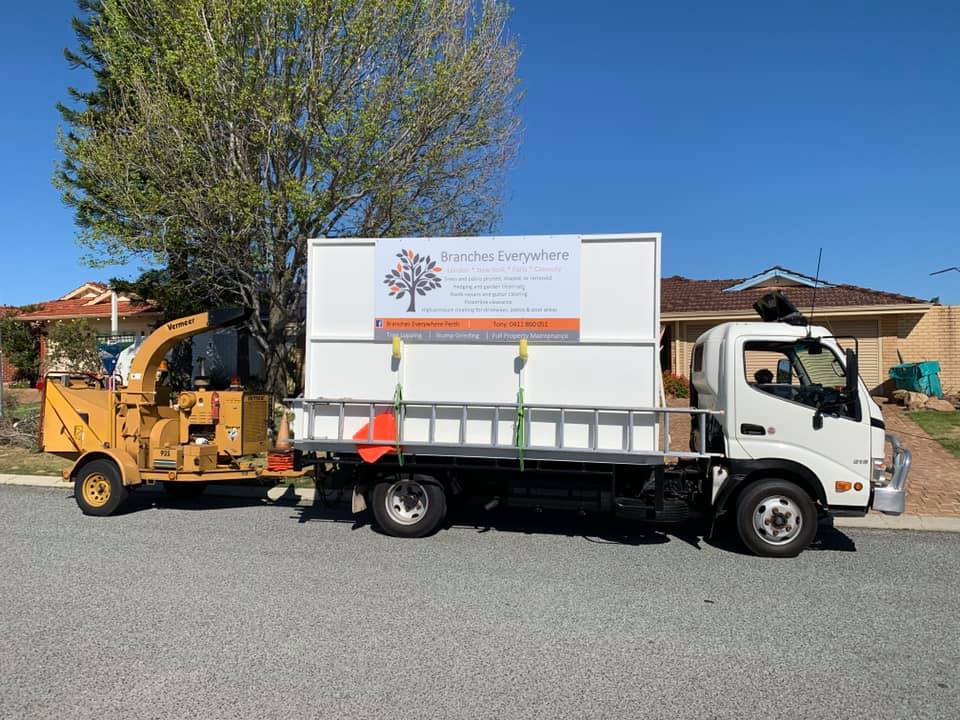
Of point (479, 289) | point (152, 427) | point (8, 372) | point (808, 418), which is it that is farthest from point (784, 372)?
point (8, 372)

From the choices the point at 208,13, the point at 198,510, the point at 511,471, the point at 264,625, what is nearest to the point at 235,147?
the point at 208,13

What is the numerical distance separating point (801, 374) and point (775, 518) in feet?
4.67

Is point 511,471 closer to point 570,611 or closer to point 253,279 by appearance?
point 570,611

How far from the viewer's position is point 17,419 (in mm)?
14867

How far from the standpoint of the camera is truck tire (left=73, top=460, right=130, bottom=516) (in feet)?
26.1

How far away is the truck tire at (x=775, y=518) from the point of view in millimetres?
6336

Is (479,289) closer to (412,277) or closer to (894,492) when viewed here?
(412,277)

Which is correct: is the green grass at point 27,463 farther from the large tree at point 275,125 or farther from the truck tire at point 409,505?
the truck tire at point 409,505

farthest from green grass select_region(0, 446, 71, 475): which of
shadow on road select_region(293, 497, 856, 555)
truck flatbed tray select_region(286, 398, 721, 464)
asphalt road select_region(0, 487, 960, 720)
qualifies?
truck flatbed tray select_region(286, 398, 721, 464)

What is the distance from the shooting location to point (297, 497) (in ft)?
30.2

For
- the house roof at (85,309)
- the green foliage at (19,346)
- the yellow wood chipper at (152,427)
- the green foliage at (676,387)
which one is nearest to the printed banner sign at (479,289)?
the yellow wood chipper at (152,427)

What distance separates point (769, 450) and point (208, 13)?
10.9m

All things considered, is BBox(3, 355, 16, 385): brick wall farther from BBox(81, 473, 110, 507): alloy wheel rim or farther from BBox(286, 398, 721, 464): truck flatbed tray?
BBox(286, 398, 721, 464): truck flatbed tray

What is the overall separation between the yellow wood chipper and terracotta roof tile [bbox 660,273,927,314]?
11.9 m
